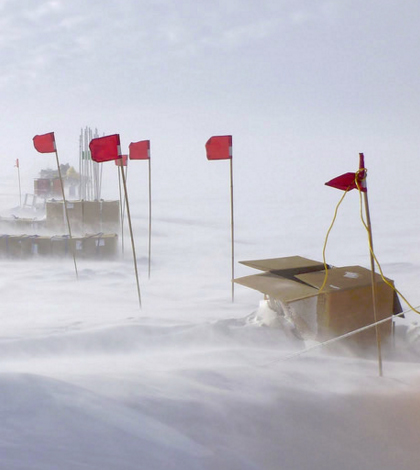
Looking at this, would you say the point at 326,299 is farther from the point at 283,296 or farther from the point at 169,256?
the point at 169,256

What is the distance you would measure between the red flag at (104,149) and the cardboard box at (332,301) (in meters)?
1.98

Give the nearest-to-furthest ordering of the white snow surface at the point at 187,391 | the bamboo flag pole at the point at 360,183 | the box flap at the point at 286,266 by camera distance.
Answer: the white snow surface at the point at 187,391 < the bamboo flag pole at the point at 360,183 < the box flap at the point at 286,266

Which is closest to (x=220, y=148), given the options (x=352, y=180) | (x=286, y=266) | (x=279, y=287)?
(x=286, y=266)

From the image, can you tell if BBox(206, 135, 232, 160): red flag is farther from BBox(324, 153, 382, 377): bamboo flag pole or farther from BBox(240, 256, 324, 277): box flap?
BBox(324, 153, 382, 377): bamboo flag pole

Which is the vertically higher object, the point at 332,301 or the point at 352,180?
the point at 352,180

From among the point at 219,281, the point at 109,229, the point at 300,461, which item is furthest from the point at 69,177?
the point at 300,461

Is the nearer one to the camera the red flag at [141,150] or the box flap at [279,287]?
the box flap at [279,287]

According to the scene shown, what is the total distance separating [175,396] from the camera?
2.08 metres

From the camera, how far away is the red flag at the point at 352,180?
2705mm

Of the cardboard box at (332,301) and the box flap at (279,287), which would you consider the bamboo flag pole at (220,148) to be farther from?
the cardboard box at (332,301)

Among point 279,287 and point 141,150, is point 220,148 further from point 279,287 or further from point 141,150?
point 279,287

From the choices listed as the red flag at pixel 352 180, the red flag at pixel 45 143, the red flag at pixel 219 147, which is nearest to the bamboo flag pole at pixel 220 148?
the red flag at pixel 219 147

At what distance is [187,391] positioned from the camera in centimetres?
215

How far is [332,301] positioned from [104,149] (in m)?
2.71
